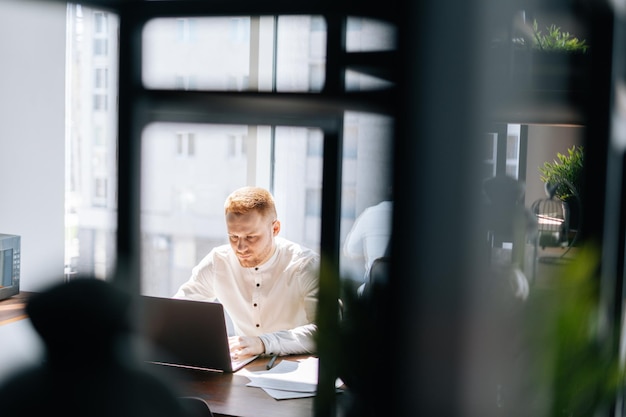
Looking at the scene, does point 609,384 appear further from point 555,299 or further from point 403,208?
point 403,208

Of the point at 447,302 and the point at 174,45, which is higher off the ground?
the point at 174,45

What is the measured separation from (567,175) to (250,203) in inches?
47.0

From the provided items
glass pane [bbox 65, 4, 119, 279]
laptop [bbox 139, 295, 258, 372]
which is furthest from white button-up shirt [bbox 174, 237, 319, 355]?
glass pane [bbox 65, 4, 119, 279]

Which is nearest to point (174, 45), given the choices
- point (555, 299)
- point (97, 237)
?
point (97, 237)

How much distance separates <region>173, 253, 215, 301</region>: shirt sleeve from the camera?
8.87 ft

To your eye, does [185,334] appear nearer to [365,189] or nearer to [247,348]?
[247,348]

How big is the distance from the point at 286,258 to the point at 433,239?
2.86 feet

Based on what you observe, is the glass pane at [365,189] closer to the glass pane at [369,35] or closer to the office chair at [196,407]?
the glass pane at [369,35]

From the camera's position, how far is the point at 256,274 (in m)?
2.74

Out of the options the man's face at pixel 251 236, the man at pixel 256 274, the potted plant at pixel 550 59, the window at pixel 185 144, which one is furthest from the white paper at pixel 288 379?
the window at pixel 185 144

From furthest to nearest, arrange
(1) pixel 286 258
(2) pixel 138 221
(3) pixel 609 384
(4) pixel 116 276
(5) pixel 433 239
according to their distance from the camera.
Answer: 1. (2) pixel 138 221
2. (4) pixel 116 276
3. (1) pixel 286 258
4. (5) pixel 433 239
5. (3) pixel 609 384

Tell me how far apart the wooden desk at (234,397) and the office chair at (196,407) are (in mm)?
75

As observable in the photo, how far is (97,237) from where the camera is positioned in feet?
11.8

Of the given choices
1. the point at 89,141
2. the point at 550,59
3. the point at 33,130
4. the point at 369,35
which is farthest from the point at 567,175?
the point at 89,141
